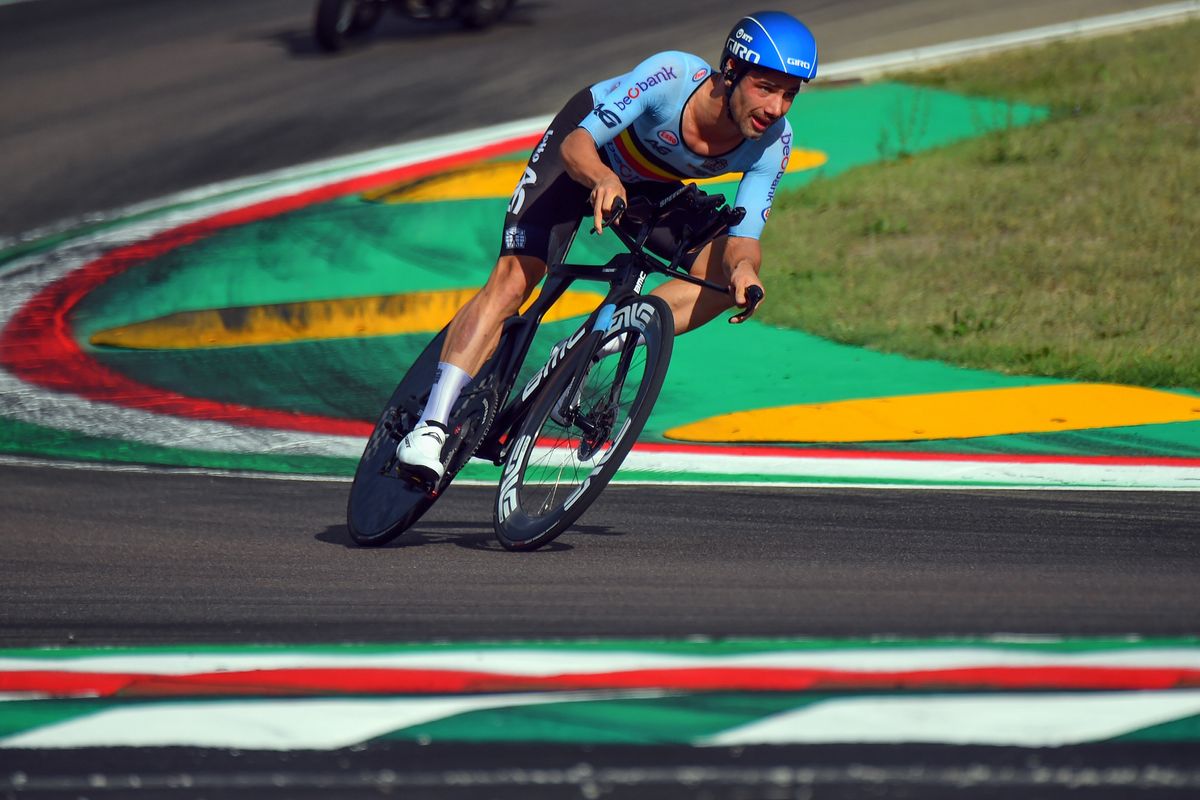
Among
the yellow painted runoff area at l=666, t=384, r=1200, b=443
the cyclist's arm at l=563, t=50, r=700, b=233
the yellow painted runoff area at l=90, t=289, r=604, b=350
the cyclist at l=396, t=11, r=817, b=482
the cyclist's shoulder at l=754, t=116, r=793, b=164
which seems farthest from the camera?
the yellow painted runoff area at l=90, t=289, r=604, b=350

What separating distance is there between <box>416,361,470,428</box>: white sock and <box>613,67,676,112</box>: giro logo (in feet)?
3.41

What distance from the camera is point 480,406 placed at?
5.74 meters

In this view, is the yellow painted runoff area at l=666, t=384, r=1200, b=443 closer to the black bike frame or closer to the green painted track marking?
the black bike frame

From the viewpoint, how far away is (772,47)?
525cm

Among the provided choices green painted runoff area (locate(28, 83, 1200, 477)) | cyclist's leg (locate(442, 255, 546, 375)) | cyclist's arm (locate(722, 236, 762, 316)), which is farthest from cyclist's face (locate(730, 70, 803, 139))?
green painted runoff area (locate(28, 83, 1200, 477))

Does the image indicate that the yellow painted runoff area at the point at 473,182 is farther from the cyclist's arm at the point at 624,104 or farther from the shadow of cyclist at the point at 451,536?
the cyclist's arm at the point at 624,104

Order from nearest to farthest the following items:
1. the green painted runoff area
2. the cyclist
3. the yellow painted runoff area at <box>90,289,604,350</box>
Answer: the cyclist → the green painted runoff area → the yellow painted runoff area at <box>90,289,604,350</box>

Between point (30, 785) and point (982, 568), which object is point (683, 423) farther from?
point (30, 785)

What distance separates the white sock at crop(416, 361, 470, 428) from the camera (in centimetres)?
571

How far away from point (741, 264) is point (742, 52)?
2.16ft

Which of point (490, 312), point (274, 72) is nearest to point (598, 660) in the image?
point (490, 312)

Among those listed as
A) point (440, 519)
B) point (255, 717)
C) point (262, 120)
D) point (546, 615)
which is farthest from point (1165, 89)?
point (255, 717)

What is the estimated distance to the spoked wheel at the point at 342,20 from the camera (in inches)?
662

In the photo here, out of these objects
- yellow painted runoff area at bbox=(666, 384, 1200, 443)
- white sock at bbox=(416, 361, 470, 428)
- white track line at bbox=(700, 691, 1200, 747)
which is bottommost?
yellow painted runoff area at bbox=(666, 384, 1200, 443)
